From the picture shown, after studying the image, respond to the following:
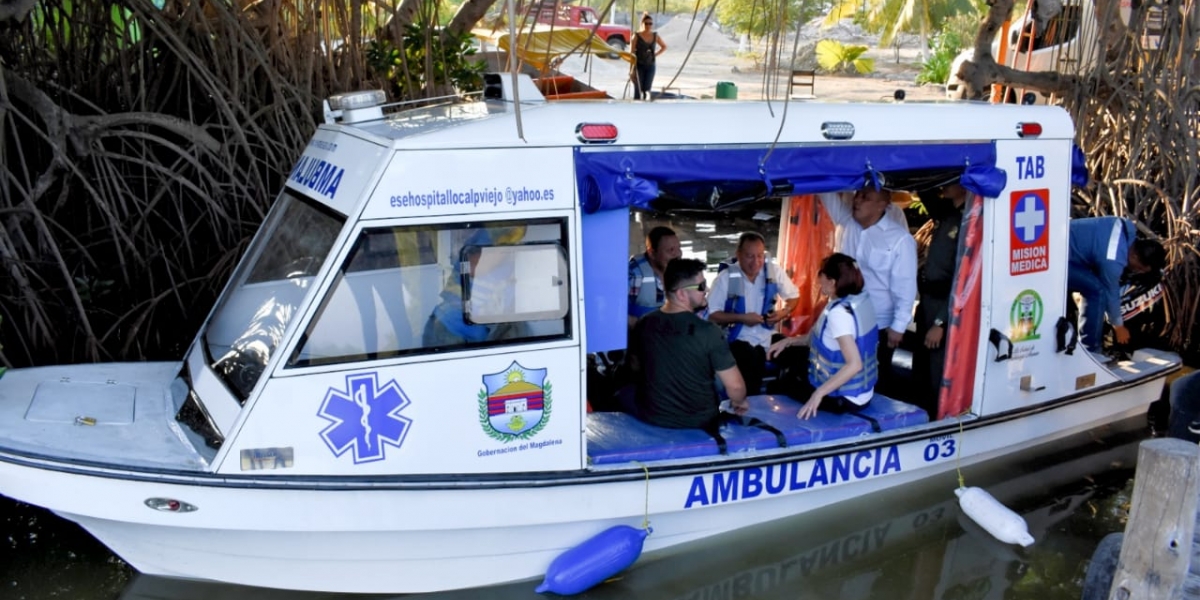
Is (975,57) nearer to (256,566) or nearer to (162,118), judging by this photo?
(162,118)

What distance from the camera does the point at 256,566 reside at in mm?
4516

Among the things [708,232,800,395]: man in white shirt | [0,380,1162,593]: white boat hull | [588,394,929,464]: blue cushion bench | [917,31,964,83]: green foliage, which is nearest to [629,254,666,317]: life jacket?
[708,232,800,395]: man in white shirt

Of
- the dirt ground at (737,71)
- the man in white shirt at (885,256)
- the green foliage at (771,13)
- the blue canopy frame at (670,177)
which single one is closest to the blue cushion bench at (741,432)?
the man in white shirt at (885,256)

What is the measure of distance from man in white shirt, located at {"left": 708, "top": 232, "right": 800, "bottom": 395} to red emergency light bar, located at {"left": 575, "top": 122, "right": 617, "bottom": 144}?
79.0 inches

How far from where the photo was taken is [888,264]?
5.92m

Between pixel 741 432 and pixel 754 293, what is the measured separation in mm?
1382

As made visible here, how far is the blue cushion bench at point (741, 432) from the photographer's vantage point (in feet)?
16.4

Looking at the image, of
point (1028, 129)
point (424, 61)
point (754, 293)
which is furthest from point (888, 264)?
point (424, 61)

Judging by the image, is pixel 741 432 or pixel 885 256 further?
pixel 885 256

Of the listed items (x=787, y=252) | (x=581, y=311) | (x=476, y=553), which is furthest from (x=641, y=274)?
(x=476, y=553)

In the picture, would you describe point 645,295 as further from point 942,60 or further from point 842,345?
point 942,60

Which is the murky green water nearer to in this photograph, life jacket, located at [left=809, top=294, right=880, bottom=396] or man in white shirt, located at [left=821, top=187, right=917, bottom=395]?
life jacket, located at [left=809, top=294, right=880, bottom=396]

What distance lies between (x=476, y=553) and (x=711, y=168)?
205cm

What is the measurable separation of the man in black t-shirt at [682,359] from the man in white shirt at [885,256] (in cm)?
109
